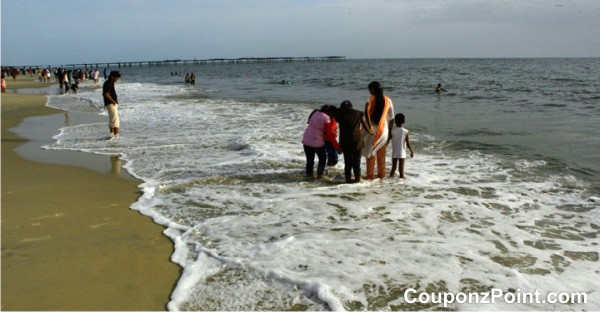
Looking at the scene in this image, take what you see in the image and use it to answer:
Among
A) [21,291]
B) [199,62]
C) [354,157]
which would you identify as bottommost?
[21,291]

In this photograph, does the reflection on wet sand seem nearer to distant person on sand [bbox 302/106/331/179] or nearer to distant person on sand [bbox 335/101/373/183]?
distant person on sand [bbox 302/106/331/179]

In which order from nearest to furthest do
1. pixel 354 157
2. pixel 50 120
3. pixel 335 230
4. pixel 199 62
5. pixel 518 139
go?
1. pixel 335 230
2. pixel 354 157
3. pixel 518 139
4. pixel 50 120
5. pixel 199 62

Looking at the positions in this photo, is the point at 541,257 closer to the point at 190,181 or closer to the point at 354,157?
the point at 354,157

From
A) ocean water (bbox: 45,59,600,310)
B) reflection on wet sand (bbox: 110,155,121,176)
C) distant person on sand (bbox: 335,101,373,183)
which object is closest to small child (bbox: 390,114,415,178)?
ocean water (bbox: 45,59,600,310)

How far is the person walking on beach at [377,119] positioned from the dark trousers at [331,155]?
2.61 feet

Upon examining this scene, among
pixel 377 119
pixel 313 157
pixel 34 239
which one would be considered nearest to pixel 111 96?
pixel 313 157

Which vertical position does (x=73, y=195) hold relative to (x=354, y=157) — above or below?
below

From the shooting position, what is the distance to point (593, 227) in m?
5.45

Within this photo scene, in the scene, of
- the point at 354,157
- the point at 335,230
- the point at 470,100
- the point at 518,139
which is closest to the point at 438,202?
the point at 354,157

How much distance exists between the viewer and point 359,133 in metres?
6.89

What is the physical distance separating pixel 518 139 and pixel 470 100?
11277 millimetres

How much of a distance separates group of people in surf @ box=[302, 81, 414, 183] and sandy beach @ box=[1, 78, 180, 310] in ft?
9.96

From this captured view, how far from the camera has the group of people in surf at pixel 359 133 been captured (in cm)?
679

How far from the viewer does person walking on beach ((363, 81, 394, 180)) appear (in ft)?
22.1
